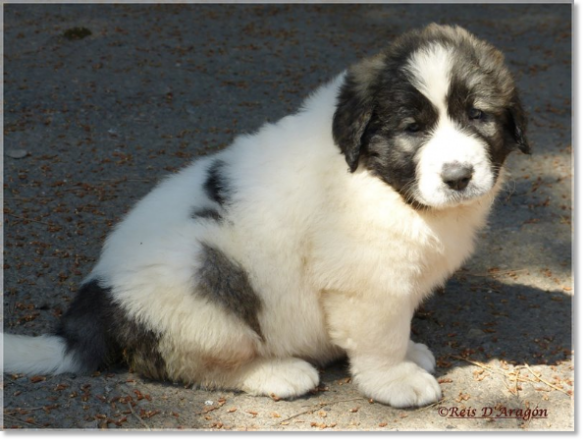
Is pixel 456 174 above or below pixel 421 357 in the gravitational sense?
above

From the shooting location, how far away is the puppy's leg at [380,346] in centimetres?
431

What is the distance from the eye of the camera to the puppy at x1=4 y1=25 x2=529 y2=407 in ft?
13.3

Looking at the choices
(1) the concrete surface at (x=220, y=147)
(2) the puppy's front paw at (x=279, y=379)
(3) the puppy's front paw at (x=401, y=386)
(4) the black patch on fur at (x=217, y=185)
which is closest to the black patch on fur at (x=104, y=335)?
(1) the concrete surface at (x=220, y=147)

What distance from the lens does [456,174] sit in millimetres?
3875

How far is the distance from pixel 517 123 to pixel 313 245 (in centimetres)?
138

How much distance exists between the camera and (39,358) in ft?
14.2

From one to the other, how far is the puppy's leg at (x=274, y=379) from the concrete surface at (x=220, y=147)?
8 cm

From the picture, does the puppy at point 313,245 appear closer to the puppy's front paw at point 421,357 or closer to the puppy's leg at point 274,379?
the puppy's leg at point 274,379

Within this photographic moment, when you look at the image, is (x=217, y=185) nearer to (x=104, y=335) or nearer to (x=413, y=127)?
(x=104, y=335)

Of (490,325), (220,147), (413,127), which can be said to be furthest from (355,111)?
(220,147)

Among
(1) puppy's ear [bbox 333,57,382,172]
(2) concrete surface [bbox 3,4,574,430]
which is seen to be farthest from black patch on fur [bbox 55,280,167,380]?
(1) puppy's ear [bbox 333,57,382,172]

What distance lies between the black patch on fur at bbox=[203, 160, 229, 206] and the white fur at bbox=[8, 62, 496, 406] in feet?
0.17

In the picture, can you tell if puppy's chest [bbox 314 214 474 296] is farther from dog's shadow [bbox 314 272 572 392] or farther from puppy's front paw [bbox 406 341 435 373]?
dog's shadow [bbox 314 272 572 392]

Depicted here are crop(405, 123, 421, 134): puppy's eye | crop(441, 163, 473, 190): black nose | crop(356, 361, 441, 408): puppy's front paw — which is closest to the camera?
crop(441, 163, 473, 190): black nose
